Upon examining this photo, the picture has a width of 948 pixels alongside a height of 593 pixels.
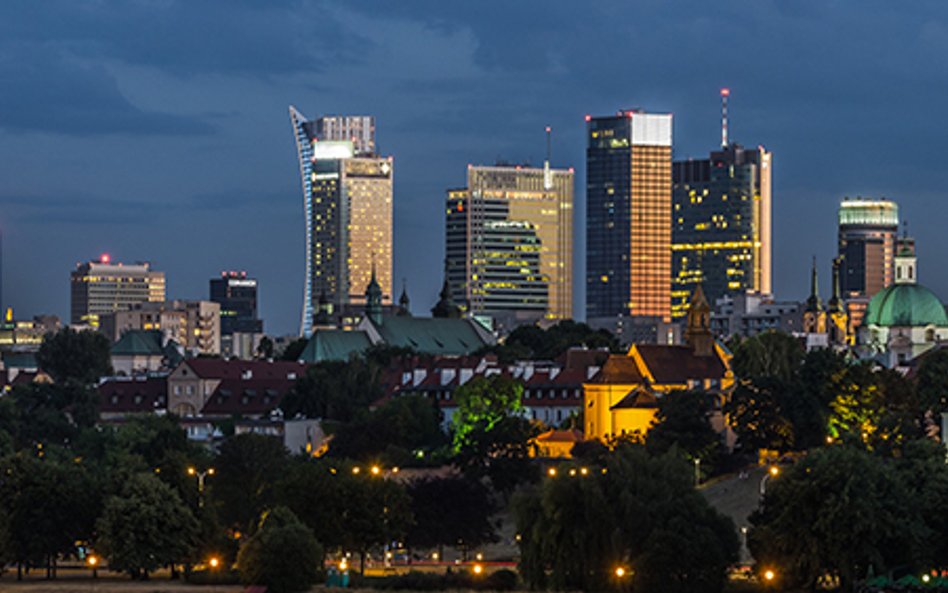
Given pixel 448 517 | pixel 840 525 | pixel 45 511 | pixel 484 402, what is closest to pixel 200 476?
pixel 45 511

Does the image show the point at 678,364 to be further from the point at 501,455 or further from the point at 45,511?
the point at 45,511

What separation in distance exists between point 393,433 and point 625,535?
2471 inches

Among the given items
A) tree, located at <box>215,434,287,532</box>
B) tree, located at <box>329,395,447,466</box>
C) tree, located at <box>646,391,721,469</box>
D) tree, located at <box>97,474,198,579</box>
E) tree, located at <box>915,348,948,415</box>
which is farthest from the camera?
tree, located at <box>329,395,447,466</box>

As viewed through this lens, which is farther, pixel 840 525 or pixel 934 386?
pixel 934 386

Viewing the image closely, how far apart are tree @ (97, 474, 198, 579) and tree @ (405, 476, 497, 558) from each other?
59.3 feet

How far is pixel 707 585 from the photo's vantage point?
112 metres

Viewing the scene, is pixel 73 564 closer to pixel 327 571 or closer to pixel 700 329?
pixel 327 571

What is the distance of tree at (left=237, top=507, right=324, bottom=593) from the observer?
116062 millimetres

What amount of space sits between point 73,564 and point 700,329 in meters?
77.0

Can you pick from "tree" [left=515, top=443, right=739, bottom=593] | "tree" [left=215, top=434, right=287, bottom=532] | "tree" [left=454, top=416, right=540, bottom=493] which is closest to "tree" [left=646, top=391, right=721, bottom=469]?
"tree" [left=454, top=416, right=540, bottom=493]

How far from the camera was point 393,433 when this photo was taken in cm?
17750

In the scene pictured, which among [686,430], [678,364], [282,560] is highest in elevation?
[678,364]

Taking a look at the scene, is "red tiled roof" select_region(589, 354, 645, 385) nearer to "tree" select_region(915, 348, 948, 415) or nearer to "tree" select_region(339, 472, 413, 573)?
"tree" select_region(915, 348, 948, 415)

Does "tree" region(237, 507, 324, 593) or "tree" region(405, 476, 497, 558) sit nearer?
"tree" region(237, 507, 324, 593)
